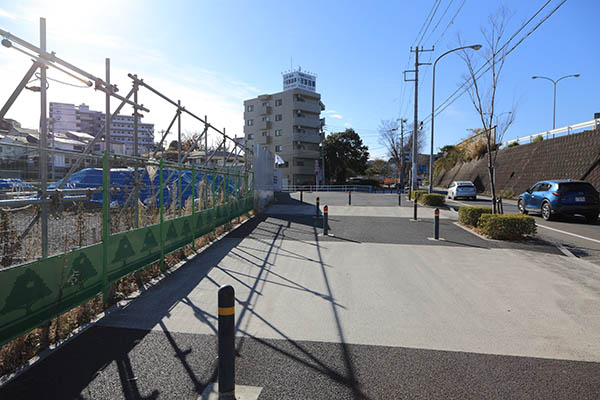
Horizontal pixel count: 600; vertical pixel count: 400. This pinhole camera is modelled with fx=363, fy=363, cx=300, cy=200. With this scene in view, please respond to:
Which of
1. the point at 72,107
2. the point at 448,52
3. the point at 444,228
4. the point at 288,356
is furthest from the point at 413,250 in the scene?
the point at 72,107

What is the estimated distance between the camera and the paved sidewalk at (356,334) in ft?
10.0

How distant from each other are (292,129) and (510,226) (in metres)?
51.8

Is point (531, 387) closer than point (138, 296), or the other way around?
point (531, 387)

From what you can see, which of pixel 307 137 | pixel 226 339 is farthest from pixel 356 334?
pixel 307 137

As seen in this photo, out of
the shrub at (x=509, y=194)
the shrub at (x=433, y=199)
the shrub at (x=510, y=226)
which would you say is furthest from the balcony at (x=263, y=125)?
the shrub at (x=510, y=226)

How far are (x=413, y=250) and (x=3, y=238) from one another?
7.83 metres

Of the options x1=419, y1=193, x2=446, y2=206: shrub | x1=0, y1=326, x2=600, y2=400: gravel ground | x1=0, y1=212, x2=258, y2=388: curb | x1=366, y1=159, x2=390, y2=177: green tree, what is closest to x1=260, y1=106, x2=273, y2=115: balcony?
x1=366, y1=159, x2=390, y2=177: green tree

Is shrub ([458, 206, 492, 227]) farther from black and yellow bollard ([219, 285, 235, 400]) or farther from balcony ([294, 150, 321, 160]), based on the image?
balcony ([294, 150, 321, 160])

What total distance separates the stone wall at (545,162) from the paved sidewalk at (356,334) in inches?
777

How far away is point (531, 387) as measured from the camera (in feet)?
9.95

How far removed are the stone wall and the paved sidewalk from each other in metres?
19.7

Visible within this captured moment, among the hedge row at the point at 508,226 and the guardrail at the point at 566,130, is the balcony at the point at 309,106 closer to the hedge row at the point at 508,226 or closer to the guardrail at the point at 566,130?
the guardrail at the point at 566,130

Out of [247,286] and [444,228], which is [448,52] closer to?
[444,228]

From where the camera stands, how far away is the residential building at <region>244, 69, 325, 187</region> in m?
59.8
